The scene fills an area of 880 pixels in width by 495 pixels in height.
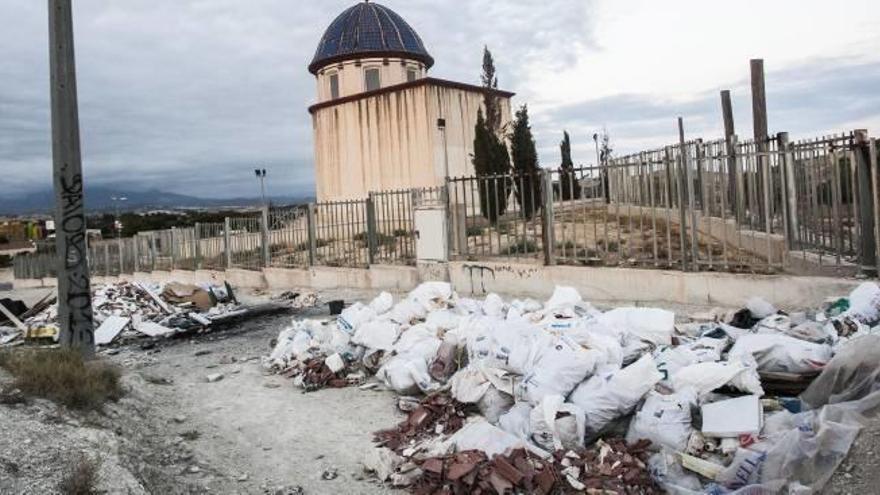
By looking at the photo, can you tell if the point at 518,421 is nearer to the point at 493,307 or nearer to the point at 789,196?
the point at 493,307

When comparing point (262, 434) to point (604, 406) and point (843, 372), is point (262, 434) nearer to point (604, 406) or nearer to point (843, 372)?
point (604, 406)

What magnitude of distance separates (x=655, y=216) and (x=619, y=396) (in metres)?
5.98

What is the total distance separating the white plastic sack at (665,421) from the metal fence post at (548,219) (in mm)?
6241

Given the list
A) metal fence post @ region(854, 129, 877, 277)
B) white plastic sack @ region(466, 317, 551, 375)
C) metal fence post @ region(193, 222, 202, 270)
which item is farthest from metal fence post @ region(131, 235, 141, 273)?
metal fence post @ region(854, 129, 877, 277)

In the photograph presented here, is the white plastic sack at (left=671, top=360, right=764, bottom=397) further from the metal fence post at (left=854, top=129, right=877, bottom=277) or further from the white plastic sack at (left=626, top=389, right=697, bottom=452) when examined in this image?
the metal fence post at (left=854, top=129, right=877, bottom=277)

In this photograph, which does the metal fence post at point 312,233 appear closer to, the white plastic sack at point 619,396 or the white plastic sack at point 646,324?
the white plastic sack at point 646,324

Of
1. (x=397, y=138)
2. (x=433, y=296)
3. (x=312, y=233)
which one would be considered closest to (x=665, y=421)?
(x=433, y=296)

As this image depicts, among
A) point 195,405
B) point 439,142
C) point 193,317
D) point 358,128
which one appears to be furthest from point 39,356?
point 358,128

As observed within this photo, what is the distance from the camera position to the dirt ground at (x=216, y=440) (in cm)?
415

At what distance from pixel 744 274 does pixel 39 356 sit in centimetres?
819

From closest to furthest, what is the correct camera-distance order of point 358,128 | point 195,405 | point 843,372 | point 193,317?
point 843,372 → point 195,405 → point 193,317 → point 358,128

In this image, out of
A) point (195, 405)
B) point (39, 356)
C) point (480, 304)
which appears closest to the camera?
point (39, 356)

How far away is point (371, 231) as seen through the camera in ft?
48.1

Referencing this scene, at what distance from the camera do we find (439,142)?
26391 millimetres
